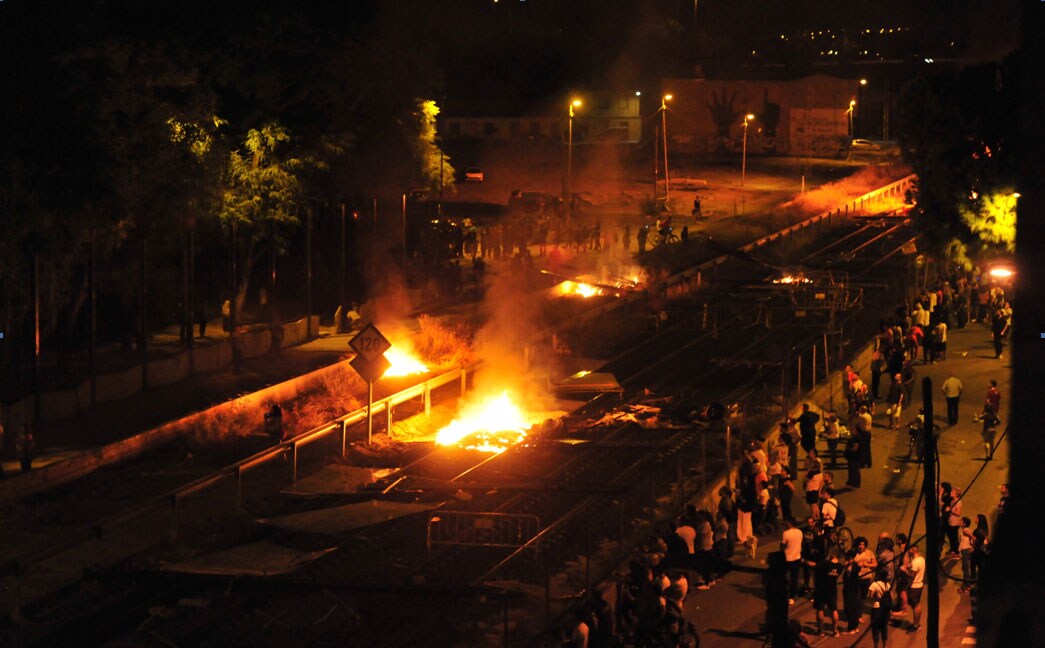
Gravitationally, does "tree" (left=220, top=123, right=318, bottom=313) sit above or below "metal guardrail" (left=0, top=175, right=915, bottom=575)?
above

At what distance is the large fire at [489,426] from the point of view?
26.9m

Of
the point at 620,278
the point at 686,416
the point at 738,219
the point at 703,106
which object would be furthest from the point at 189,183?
the point at 703,106

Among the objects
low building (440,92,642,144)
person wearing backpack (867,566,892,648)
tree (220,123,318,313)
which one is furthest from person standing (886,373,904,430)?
low building (440,92,642,144)

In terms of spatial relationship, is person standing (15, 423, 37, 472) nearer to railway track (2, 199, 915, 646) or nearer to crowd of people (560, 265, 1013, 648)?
railway track (2, 199, 915, 646)

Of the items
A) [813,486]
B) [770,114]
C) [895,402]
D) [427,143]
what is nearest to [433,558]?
[813,486]

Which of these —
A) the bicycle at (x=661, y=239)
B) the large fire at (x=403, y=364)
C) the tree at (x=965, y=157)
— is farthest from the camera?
the bicycle at (x=661, y=239)

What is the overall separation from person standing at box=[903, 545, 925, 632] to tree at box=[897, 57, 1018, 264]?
21.9 meters

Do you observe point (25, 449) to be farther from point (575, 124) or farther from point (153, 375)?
point (575, 124)

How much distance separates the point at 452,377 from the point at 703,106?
6915 cm

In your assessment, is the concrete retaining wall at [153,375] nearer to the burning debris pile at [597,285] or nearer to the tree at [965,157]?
the burning debris pile at [597,285]

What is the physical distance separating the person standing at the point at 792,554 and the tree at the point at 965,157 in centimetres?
2176

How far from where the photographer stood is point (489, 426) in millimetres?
28359

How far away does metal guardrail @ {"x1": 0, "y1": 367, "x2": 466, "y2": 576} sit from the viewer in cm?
1672

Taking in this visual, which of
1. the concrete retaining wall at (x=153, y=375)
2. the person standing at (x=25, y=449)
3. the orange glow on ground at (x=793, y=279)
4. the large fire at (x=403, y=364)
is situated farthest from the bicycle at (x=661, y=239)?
the person standing at (x=25, y=449)
